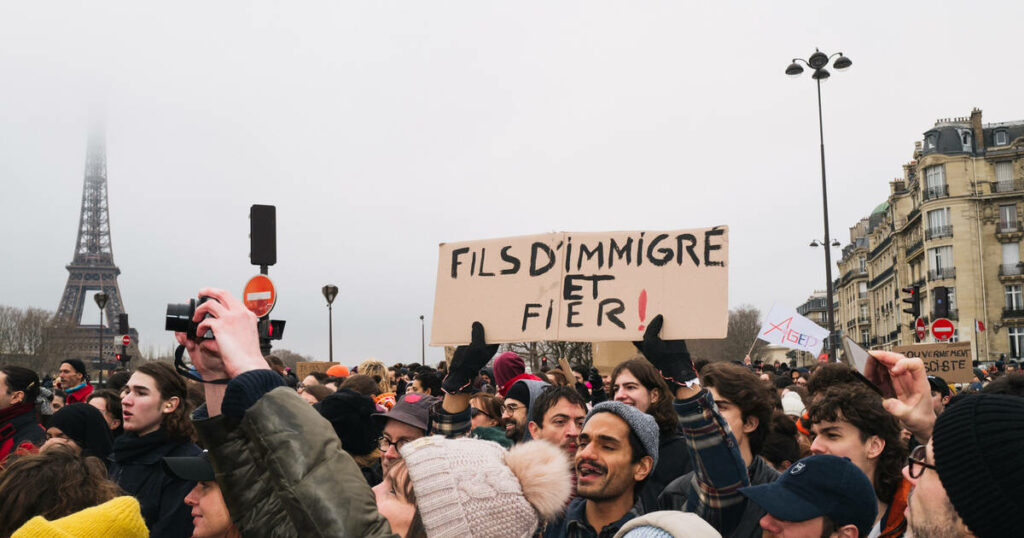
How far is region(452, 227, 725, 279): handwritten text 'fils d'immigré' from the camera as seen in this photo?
4.70m

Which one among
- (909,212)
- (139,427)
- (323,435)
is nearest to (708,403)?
(323,435)

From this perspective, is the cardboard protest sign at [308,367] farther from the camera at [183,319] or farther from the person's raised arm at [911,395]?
the camera at [183,319]

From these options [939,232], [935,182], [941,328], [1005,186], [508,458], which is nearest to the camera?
[508,458]

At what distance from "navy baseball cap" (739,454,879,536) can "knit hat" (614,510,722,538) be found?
81 centimetres

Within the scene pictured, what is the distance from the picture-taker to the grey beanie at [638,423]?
12.7ft

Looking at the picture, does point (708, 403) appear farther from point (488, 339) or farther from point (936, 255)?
point (936, 255)

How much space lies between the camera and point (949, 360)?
12.9 m

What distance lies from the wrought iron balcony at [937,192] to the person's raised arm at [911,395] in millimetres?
68771

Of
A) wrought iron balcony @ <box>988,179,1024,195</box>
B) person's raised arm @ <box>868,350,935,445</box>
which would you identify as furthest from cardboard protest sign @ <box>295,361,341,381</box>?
wrought iron balcony @ <box>988,179,1024,195</box>

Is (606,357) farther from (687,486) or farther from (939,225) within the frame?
(939,225)

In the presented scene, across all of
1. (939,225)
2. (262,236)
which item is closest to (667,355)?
(262,236)

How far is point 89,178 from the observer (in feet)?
331

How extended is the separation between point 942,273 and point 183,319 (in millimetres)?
A: 69854

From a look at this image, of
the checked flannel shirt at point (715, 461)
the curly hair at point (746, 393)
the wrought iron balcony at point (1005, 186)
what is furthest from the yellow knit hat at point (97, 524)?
the wrought iron balcony at point (1005, 186)
